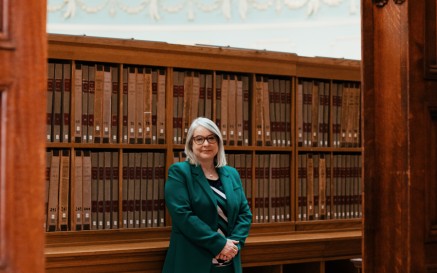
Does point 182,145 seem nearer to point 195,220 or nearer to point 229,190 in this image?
point 229,190

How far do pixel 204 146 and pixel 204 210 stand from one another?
0.39m

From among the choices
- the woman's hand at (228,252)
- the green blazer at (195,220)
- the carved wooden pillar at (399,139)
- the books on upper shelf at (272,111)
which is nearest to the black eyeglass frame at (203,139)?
the green blazer at (195,220)

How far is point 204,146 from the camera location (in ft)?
14.7

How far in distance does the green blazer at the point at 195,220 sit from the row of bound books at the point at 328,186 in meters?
1.07

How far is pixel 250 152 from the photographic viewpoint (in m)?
5.28

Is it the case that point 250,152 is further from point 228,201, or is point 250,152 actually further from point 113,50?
point 113,50

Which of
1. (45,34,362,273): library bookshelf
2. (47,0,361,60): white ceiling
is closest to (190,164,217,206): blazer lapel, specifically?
(45,34,362,273): library bookshelf

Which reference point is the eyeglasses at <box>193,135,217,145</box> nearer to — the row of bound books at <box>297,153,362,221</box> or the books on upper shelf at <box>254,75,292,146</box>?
the books on upper shelf at <box>254,75,292,146</box>

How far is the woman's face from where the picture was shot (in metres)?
4.47

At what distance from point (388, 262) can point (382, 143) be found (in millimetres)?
278

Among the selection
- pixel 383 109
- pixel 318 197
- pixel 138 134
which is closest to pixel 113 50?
pixel 138 134

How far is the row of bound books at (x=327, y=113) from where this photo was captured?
548 cm

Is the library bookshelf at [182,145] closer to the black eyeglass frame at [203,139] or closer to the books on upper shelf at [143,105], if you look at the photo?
the books on upper shelf at [143,105]

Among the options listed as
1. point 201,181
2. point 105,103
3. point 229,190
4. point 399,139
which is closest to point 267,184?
Answer: point 229,190
